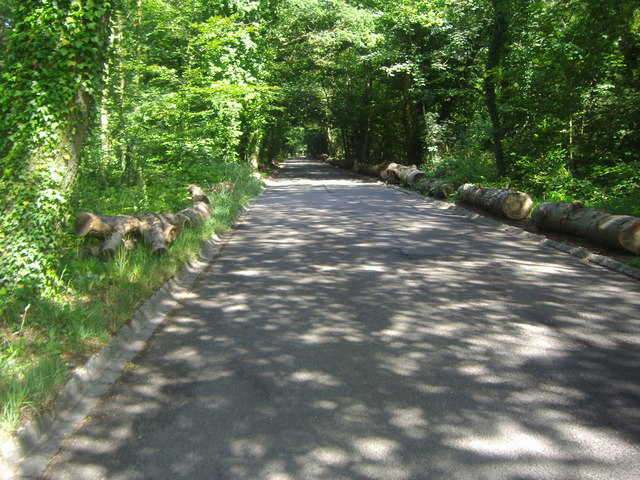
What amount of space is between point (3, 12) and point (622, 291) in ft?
81.2

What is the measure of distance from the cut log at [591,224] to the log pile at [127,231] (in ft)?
23.0

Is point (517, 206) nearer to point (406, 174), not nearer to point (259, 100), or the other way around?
point (406, 174)

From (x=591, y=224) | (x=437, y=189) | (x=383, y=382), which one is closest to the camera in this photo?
(x=383, y=382)

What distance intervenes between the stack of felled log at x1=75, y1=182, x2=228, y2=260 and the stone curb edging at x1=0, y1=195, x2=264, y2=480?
3.38ft

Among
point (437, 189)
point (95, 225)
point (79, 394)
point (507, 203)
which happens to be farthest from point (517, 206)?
point (79, 394)

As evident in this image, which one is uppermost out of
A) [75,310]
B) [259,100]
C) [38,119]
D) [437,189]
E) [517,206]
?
[259,100]

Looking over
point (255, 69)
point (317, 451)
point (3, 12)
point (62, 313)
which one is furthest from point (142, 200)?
point (3, 12)

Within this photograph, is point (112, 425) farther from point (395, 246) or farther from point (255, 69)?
point (255, 69)

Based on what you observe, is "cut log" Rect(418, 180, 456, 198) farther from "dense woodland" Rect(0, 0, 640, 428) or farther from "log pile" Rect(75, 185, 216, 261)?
"log pile" Rect(75, 185, 216, 261)

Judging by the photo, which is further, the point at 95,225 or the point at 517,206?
the point at 517,206

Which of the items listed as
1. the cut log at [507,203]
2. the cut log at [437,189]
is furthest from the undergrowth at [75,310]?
the cut log at [437,189]

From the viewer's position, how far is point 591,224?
30.5 ft

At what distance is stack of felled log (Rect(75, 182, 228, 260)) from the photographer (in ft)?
23.7

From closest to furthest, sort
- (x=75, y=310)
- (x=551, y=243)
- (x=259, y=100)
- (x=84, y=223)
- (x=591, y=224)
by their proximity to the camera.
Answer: (x=75, y=310) < (x=84, y=223) < (x=591, y=224) < (x=551, y=243) < (x=259, y=100)
